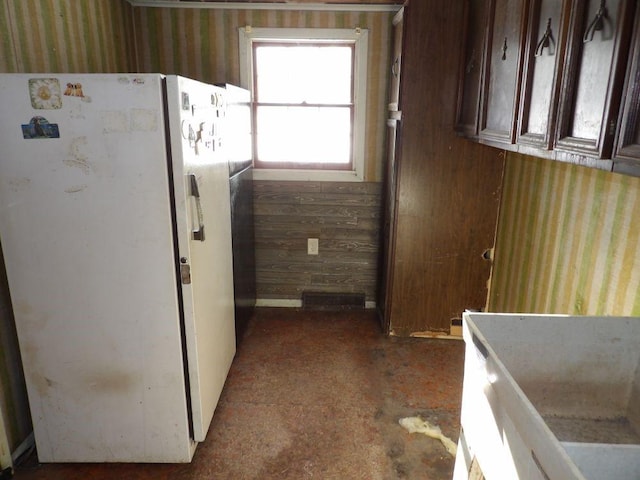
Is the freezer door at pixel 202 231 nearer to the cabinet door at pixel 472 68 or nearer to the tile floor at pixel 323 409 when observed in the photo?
the tile floor at pixel 323 409

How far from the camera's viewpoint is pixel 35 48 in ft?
6.56

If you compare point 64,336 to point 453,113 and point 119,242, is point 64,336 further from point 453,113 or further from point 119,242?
point 453,113

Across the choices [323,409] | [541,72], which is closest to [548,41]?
[541,72]

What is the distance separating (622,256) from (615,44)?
33.1 inches

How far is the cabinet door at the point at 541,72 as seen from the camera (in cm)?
135

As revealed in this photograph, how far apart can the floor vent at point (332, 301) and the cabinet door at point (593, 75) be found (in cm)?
235

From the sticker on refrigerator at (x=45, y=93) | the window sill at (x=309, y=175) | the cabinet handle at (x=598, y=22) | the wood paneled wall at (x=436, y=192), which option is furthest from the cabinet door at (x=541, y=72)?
the window sill at (x=309, y=175)

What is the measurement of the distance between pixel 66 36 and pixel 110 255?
129cm

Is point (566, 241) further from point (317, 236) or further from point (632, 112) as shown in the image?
point (317, 236)

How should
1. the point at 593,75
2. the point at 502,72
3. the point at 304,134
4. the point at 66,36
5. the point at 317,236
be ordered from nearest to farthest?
the point at 593,75
the point at 502,72
the point at 66,36
the point at 304,134
the point at 317,236

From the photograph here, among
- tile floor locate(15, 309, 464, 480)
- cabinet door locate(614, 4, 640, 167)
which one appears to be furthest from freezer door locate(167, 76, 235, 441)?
cabinet door locate(614, 4, 640, 167)

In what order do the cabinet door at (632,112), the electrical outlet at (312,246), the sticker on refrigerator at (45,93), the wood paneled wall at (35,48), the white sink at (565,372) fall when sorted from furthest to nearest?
the electrical outlet at (312,246)
the wood paneled wall at (35,48)
the sticker on refrigerator at (45,93)
the white sink at (565,372)
the cabinet door at (632,112)

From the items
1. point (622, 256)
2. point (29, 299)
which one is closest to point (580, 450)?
point (622, 256)

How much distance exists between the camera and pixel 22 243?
1700mm
